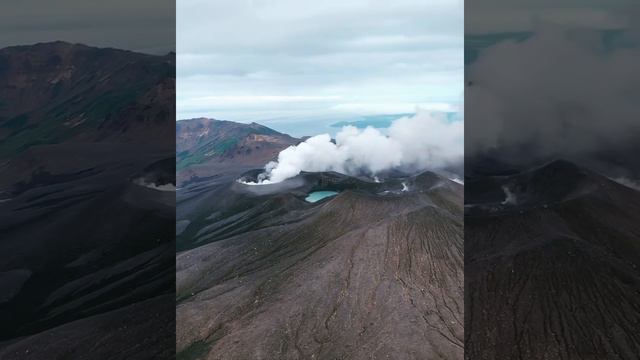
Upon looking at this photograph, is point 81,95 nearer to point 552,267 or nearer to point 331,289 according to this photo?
point 552,267

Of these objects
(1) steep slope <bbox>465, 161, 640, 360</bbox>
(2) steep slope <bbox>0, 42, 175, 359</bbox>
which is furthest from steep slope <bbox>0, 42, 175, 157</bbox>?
(1) steep slope <bbox>465, 161, 640, 360</bbox>

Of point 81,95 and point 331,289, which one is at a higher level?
point 81,95

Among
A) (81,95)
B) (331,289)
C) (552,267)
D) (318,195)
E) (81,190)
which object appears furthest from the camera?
(318,195)

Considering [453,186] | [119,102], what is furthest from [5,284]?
[453,186]

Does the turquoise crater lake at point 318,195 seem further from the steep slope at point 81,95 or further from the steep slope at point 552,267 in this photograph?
the steep slope at point 81,95

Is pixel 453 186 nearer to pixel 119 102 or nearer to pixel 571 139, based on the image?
pixel 571 139

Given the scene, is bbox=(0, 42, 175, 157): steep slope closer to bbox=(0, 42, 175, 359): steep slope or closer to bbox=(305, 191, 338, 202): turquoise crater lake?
bbox=(0, 42, 175, 359): steep slope

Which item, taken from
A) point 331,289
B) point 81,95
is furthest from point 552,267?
point 81,95
